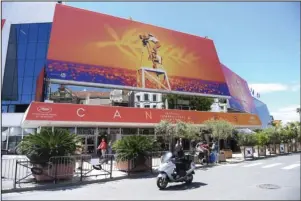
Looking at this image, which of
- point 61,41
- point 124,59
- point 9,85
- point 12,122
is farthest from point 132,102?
point 9,85

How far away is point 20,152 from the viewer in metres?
10.6

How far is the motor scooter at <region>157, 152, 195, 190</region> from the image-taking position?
360 inches

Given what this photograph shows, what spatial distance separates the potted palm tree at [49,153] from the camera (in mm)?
10320

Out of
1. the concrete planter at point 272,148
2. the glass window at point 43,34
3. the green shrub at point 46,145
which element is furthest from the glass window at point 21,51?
the concrete planter at point 272,148

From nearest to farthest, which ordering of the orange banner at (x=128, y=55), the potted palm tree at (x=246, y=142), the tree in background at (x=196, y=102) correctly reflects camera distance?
the potted palm tree at (x=246, y=142)
the orange banner at (x=128, y=55)
the tree in background at (x=196, y=102)

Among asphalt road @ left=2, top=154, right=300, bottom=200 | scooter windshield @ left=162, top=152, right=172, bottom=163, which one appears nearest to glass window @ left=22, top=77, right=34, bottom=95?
asphalt road @ left=2, top=154, right=300, bottom=200

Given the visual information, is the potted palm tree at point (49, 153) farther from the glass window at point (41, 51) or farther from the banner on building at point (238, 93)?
the banner on building at point (238, 93)

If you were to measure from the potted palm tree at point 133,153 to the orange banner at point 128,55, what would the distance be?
12.0 m

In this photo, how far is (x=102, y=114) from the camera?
20016 millimetres

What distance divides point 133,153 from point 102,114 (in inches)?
311

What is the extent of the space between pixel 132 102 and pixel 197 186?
21.5m

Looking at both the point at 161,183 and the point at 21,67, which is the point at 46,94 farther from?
the point at 161,183

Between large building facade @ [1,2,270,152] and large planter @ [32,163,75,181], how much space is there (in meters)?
5.38

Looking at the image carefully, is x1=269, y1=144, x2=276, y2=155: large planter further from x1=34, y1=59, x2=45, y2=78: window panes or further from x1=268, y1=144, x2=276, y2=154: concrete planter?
x1=34, y1=59, x2=45, y2=78: window panes
